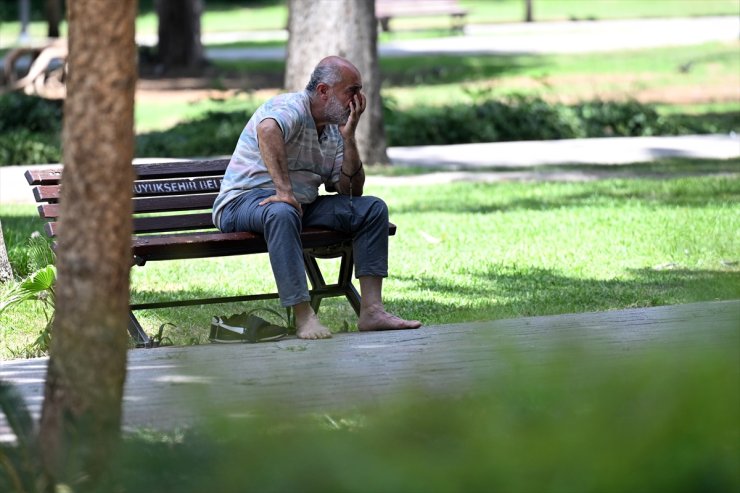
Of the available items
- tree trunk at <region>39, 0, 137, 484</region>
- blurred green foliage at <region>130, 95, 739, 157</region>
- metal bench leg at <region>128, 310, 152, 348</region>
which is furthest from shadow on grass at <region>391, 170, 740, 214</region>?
tree trunk at <region>39, 0, 137, 484</region>

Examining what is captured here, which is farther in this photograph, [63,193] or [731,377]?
[63,193]

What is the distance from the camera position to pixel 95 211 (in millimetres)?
3396

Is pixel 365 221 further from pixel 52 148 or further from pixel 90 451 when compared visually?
pixel 52 148

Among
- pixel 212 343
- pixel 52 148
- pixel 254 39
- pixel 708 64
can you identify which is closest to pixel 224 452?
pixel 212 343

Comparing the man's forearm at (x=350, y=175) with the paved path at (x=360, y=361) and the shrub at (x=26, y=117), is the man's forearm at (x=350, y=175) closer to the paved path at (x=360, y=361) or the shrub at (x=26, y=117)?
the paved path at (x=360, y=361)

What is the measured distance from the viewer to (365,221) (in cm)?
623

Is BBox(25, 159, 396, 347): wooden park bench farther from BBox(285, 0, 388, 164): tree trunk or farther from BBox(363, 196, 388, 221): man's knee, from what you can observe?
BBox(285, 0, 388, 164): tree trunk

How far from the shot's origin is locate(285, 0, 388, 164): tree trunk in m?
13.3

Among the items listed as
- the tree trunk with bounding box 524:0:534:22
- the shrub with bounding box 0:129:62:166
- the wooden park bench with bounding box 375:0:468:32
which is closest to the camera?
the shrub with bounding box 0:129:62:166

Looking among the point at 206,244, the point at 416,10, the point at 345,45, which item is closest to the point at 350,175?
the point at 206,244

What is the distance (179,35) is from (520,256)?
783 inches

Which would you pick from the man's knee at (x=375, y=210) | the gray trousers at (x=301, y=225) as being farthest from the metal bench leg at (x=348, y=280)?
the man's knee at (x=375, y=210)

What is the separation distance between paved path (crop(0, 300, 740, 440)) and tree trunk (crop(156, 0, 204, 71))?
21395 mm

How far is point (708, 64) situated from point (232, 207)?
19.7m
